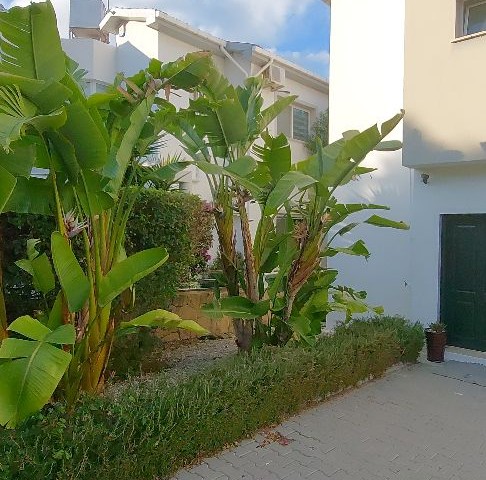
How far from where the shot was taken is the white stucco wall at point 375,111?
9.43 m

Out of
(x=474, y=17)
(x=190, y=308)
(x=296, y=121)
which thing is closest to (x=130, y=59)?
(x=296, y=121)

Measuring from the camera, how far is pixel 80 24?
17484 mm

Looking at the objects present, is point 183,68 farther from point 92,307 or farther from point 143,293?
point 143,293

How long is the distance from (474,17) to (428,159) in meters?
2.70

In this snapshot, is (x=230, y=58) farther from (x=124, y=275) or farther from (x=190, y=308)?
(x=124, y=275)

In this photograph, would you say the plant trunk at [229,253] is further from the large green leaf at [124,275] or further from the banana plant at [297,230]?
the large green leaf at [124,275]

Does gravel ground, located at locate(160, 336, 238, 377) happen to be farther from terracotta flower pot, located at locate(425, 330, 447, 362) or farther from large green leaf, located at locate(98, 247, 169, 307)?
terracotta flower pot, located at locate(425, 330, 447, 362)

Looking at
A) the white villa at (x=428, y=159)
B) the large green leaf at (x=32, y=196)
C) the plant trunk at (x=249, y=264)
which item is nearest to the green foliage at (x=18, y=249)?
the large green leaf at (x=32, y=196)

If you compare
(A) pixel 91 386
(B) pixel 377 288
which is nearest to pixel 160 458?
(A) pixel 91 386

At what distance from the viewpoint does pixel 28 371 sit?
333 cm

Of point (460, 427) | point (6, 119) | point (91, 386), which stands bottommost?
point (460, 427)

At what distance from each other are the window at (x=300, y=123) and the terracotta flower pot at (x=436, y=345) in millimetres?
10907

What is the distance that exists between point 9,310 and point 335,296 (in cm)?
446

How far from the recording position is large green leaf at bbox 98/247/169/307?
418 centimetres
